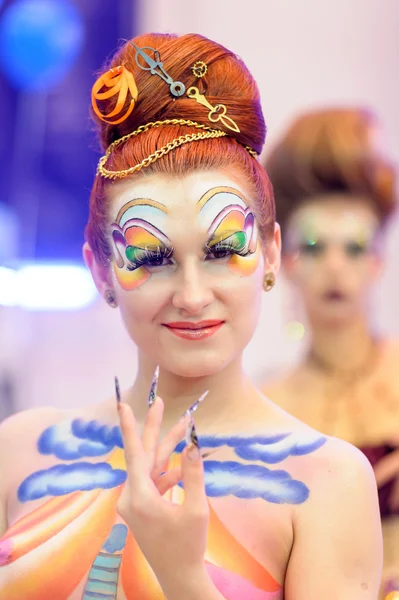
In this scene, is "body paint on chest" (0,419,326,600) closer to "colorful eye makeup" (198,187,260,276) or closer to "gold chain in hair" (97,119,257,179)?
"colorful eye makeup" (198,187,260,276)

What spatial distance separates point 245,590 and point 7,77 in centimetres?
214

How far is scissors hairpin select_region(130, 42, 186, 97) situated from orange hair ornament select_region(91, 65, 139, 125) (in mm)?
24

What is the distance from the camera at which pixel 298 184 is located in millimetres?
1666

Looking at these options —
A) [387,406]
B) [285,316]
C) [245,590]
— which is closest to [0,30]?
[285,316]

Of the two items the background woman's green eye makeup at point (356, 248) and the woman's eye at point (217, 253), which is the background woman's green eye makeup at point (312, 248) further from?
the woman's eye at point (217, 253)

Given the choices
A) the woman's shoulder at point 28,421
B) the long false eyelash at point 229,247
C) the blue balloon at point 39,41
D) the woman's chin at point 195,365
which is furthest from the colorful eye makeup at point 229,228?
the blue balloon at point 39,41

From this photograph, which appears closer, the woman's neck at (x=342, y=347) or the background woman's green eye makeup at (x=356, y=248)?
the background woman's green eye makeup at (x=356, y=248)

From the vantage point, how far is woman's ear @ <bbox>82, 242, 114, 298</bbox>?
1.22m

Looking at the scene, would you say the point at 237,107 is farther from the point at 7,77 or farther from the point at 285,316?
the point at 7,77

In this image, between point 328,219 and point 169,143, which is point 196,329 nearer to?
point 169,143

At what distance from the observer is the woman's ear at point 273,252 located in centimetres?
122

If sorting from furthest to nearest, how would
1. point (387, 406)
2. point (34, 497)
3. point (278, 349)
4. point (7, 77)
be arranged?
1. point (7, 77)
2. point (278, 349)
3. point (387, 406)
4. point (34, 497)

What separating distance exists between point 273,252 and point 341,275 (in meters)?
0.49

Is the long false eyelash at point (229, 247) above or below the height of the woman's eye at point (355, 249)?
above
